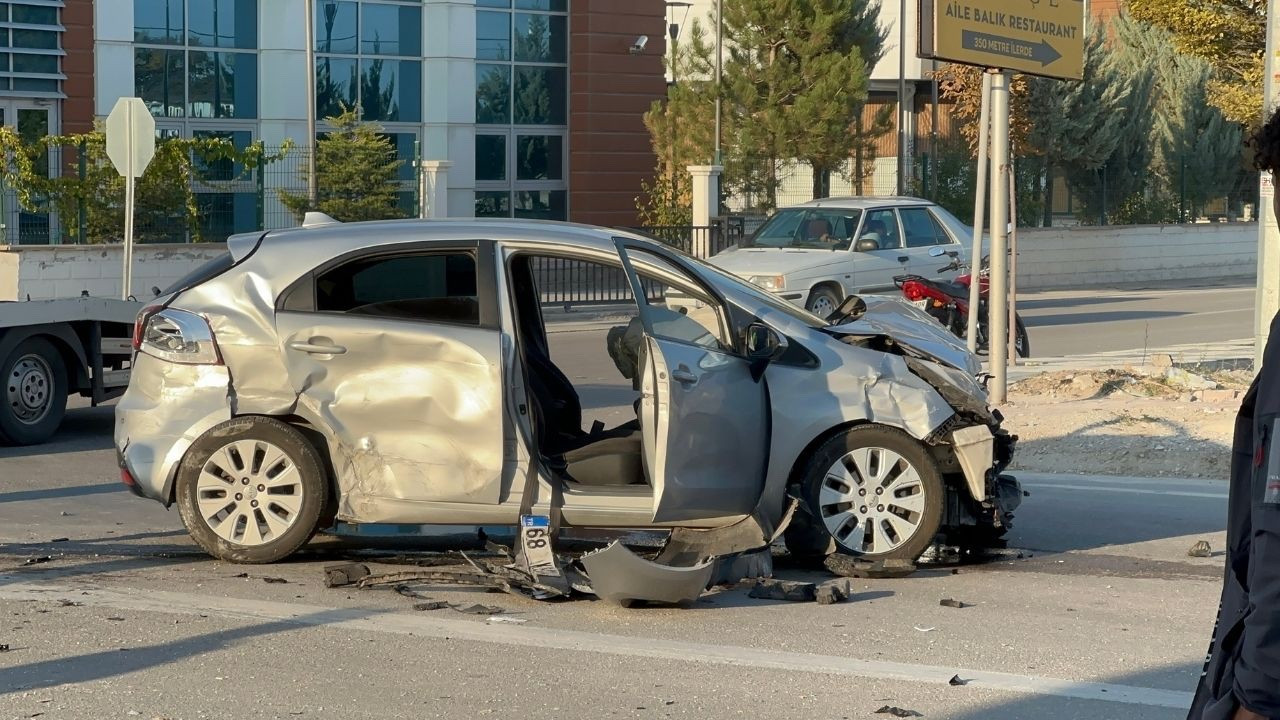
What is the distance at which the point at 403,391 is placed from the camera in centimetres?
734

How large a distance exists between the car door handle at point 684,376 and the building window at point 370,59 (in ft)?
91.8

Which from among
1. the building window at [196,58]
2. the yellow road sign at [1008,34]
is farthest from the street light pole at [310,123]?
the yellow road sign at [1008,34]

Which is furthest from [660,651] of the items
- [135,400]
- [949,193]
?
[949,193]

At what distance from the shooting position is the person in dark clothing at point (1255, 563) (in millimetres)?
2434

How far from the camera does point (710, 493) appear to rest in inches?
286

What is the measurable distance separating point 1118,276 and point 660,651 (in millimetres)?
30917

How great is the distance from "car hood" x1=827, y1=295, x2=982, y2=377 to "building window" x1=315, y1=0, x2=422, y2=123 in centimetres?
2718

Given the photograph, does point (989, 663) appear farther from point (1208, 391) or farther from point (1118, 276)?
point (1118, 276)

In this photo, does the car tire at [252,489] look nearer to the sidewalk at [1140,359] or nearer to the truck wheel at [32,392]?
the truck wheel at [32,392]

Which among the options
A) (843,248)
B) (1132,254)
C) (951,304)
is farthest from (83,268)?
(1132,254)

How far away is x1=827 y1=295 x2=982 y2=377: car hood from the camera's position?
773 cm

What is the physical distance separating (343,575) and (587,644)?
1.48 meters

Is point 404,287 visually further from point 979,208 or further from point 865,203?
point 865,203

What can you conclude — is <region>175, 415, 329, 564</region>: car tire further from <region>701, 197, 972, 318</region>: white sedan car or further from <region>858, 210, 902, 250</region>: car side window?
<region>858, 210, 902, 250</region>: car side window
